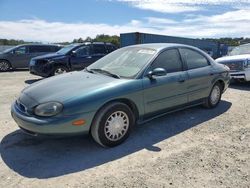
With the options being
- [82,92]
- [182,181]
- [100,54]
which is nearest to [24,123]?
[82,92]

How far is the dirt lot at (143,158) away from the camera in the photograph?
322cm

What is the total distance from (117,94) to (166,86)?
43.8 inches

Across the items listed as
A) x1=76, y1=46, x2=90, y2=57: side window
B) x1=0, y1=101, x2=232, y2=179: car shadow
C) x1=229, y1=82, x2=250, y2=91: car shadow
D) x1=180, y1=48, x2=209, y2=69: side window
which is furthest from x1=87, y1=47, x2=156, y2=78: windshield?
x1=76, y1=46, x2=90, y2=57: side window

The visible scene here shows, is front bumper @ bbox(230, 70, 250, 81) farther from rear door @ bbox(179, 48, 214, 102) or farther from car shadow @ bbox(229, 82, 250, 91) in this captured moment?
rear door @ bbox(179, 48, 214, 102)

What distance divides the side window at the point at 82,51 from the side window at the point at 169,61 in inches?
268

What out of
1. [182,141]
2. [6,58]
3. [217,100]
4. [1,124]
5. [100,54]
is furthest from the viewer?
[6,58]

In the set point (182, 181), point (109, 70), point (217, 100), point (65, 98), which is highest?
point (109, 70)

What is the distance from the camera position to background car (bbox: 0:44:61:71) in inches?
602

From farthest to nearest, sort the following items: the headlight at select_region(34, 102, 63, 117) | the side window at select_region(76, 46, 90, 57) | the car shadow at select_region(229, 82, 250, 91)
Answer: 1. the side window at select_region(76, 46, 90, 57)
2. the car shadow at select_region(229, 82, 250, 91)
3. the headlight at select_region(34, 102, 63, 117)

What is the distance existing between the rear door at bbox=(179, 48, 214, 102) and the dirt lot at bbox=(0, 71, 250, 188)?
2.06 ft

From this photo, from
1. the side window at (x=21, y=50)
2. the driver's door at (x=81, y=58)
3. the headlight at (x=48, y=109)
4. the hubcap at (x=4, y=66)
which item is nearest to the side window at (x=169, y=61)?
the headlight at (x=48, y=109)

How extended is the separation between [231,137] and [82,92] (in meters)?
2.64

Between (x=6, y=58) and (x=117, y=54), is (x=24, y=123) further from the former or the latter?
(x=6, y=58)

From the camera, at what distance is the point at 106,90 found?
3.95m
